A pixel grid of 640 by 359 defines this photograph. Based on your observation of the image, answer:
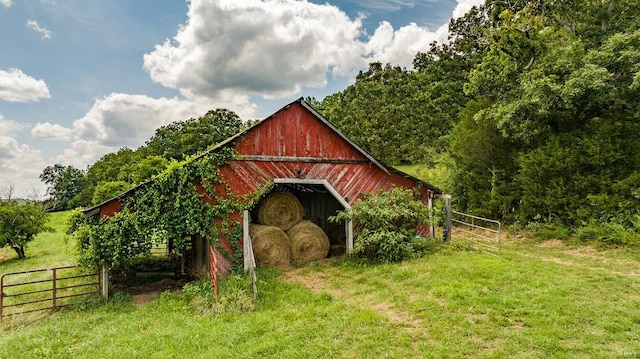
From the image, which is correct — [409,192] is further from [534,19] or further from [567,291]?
[534,19]

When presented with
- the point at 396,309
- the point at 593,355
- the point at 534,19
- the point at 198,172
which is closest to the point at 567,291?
the point at 593,355

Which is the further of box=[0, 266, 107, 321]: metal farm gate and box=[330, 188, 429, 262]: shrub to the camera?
box=[330, 188, 429, 262]: shrub

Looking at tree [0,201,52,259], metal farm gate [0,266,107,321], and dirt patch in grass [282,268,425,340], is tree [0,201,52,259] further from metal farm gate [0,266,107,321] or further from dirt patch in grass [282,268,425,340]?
dirt patch in grass [282,268,425,340]

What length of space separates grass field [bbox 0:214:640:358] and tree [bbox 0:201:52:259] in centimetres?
1061

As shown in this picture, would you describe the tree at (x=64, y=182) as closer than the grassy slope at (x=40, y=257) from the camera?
No

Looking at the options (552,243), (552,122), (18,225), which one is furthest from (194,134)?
(552,243)

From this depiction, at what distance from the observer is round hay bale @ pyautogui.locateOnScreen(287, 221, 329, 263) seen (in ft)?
38.7

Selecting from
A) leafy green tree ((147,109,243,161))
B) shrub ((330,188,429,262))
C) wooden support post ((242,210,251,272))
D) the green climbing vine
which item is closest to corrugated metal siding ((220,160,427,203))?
the green climbing vine

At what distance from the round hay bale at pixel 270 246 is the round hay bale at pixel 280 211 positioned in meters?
0.70

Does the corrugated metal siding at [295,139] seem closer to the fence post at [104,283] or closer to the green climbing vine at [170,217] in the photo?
the green climbing vine at [170,217]

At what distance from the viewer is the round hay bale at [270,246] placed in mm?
11133

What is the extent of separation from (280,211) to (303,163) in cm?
193

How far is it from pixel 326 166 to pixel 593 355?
27.9ft

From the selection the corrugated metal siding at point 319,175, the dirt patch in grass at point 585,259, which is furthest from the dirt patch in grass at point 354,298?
the dirt patch in grass at point 585,259
